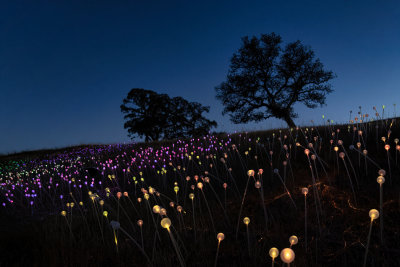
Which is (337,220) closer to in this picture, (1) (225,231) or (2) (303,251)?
(2) (303,251)

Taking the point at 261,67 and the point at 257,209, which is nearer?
the point at 257,209

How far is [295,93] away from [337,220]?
2750cm

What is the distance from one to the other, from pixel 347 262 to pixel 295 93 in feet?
92.7

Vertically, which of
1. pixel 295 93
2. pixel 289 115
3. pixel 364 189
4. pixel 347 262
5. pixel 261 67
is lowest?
pixel 347 262

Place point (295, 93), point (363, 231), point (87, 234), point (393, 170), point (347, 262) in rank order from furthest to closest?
point (295, 93) → point (393, 170) → point (87, 234) → point (363, 231) → point (347, 262)

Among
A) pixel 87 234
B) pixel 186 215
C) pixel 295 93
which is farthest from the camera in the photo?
pixel 295 93

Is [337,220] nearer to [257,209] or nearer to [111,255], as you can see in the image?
[257,209]

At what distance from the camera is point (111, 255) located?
297cm

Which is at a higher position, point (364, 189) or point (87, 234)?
point (364, 189)

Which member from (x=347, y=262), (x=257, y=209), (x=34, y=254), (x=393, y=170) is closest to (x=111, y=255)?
(x=34, y=254)

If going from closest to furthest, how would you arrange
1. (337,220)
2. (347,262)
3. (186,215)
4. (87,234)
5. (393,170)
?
(347,262) < (337,220) < (87,234) < (186,215) < (393,170)

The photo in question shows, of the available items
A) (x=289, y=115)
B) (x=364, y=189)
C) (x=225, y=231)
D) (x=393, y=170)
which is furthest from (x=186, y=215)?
(x=289, y=115)

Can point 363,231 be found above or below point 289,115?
below

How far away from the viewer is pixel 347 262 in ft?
8.50
